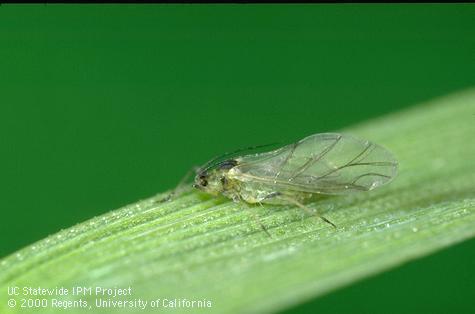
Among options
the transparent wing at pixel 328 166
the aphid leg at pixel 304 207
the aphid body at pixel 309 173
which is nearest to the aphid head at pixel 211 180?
the aphid body at pixel 309 173

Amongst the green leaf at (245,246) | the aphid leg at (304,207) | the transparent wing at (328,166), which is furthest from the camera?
the transparent wing at (328,166)

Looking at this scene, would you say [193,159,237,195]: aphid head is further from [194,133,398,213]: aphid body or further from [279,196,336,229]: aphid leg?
[279,196,336,229]: aphid leg

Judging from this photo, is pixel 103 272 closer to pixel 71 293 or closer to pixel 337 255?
pixel 71 293

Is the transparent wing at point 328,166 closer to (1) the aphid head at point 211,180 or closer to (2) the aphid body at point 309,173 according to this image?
(2) the aphid body at point 309,173

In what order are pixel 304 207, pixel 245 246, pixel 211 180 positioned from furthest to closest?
pixel 211 180, pixel 304 207, pixel 245 246

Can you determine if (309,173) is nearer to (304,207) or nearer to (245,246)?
(304,207)

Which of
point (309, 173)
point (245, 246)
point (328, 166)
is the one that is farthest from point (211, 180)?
point (245, 246)

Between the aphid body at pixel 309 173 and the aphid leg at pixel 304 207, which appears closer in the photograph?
the aphid leg at pixel 304 207
